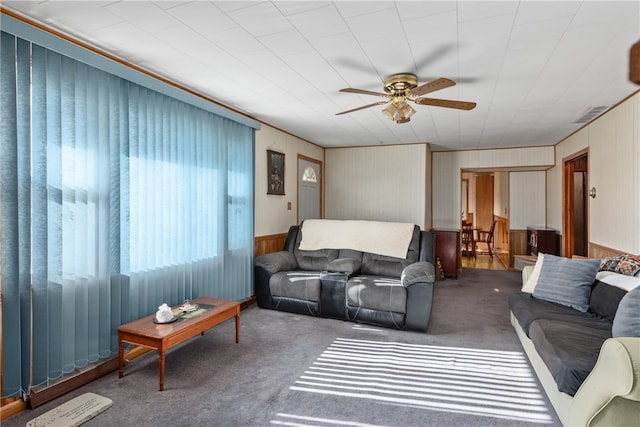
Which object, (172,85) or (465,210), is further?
(465,210)

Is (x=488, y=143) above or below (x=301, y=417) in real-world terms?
above

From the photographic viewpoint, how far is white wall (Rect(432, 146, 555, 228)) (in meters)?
6.44

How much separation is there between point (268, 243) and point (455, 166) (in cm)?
414

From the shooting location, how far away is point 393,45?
245 cm

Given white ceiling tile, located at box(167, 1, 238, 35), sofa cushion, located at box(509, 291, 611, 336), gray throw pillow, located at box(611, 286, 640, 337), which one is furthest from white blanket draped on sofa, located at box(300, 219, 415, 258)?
white ceiling tile, located at box(167, 1, 238, 35)

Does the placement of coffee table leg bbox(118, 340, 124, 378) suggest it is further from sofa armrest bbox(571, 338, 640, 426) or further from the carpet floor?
sofa armrest bbox(571, 338, 640, 426)

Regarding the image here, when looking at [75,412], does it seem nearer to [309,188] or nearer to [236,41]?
[236,41]

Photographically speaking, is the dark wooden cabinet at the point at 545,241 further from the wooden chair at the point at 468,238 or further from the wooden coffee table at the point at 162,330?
the wooden coffee table at the point at 162,330

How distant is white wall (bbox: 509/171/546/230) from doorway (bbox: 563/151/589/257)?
0.60 meters

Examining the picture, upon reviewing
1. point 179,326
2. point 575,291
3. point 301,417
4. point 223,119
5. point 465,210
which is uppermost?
point 223,119

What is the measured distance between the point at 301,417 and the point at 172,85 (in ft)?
9.60

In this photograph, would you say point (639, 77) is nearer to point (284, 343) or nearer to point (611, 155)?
point (284, 343)

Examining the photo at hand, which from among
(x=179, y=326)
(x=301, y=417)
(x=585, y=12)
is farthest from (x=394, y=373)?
(x=585, y=12)

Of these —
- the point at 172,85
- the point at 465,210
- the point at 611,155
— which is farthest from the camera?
the point at 465,210
